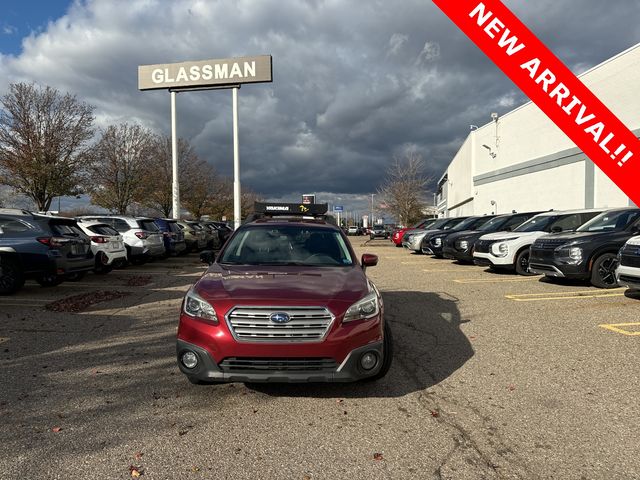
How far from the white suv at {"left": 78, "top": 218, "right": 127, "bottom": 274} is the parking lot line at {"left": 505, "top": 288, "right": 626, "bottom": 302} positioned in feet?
30.0

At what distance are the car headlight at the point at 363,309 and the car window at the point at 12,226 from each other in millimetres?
7583

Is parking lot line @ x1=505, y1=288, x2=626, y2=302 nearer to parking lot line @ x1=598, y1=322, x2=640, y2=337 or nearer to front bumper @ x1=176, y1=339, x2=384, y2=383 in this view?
parking lot line @ x1=598, y1=322, x2=640, y2=337

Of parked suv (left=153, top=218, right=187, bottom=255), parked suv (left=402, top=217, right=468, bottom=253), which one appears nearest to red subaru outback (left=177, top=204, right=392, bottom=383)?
parked suv (left=153, top=218, right=187, bottom=255)

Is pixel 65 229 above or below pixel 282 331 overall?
above

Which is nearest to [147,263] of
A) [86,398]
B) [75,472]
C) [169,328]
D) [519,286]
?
[169,328]

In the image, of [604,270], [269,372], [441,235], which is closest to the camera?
[269,372]

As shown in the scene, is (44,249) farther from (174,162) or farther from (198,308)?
(174,162)

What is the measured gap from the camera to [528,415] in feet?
11.7

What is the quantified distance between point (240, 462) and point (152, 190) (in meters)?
34.6

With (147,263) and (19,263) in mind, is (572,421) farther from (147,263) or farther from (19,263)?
(147,263)

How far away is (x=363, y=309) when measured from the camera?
150 inches

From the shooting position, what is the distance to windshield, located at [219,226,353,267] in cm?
498

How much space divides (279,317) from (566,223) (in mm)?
10301

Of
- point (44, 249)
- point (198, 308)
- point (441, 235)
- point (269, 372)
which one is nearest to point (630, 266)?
point (269, 372)
